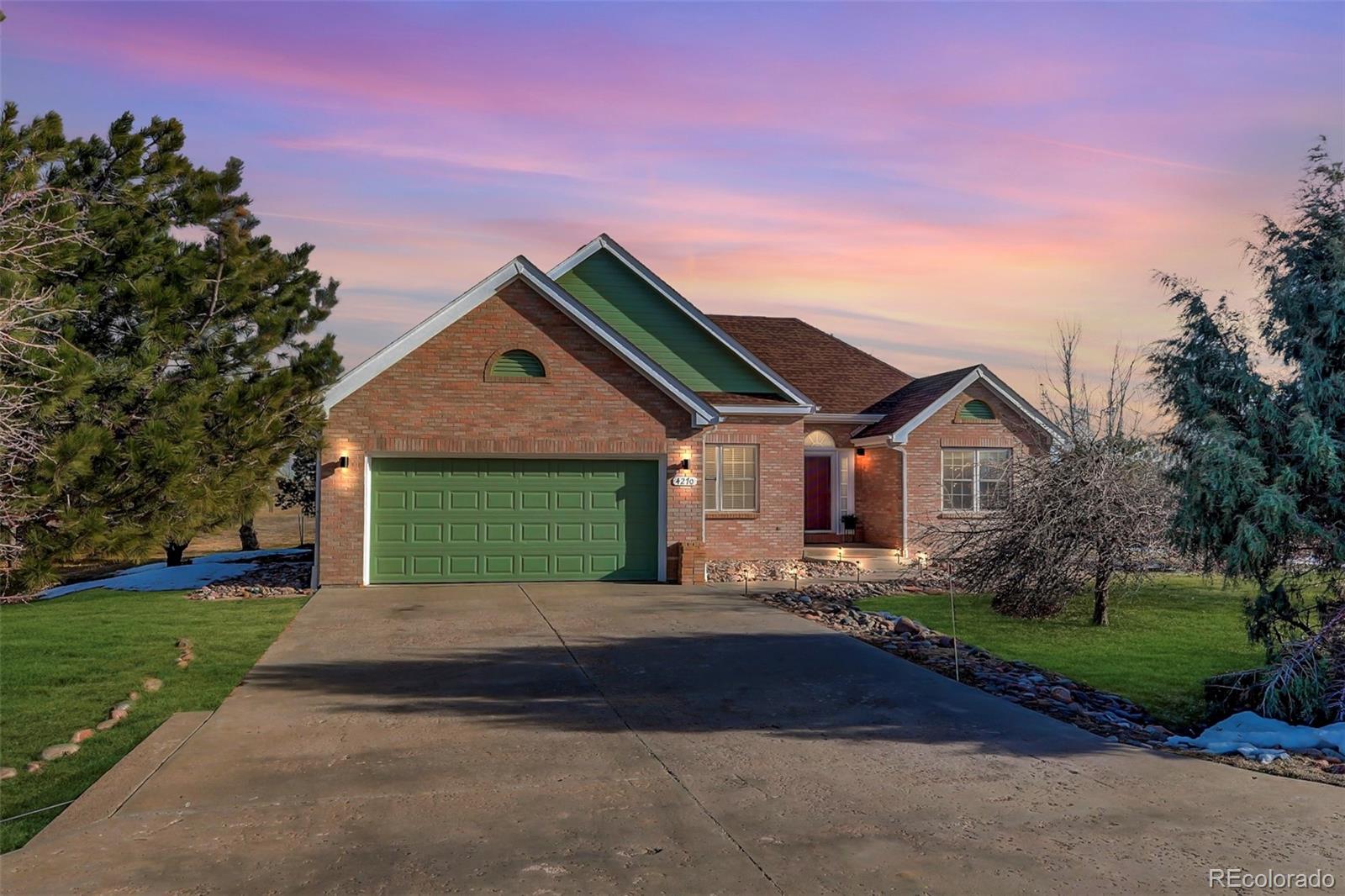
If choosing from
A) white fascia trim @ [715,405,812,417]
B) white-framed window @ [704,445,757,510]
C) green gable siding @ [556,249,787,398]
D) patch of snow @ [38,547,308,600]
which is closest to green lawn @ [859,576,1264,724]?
white-framed window @ [704,445,757,510]

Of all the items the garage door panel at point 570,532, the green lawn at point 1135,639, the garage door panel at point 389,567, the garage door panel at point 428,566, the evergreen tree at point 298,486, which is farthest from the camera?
the evergreen tree at point 298,486

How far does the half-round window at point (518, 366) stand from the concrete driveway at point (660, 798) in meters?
8.11

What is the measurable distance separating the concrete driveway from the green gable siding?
11.8 metres

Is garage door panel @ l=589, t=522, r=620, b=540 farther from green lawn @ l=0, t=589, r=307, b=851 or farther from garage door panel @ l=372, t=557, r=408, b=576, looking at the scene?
green lawn @ l=0, t=589, r=307, b=851

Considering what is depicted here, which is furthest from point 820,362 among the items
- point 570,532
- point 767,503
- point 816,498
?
point 570,532

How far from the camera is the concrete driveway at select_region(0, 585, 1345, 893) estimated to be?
5016mm

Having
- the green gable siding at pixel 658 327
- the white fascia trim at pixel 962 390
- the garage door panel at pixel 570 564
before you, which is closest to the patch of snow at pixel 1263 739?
the garage door panel at pixel 570 564

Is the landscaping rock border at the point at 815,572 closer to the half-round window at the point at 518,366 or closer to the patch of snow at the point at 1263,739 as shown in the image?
the half-round window at the point at 518,366

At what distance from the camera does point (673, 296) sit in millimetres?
21359

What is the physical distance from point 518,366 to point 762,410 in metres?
5.80

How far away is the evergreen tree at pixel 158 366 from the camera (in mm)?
9172

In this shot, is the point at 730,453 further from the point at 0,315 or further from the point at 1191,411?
the point at 0,315

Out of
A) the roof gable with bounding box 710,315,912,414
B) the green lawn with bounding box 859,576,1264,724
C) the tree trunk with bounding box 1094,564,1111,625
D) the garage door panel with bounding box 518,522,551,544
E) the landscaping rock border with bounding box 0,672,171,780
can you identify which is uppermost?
the roof gable with bounding box 710,315,912,414

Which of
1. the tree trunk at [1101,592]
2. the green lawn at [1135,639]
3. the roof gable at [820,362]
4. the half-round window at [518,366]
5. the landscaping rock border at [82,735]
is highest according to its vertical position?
the roof gable at [820,362]
